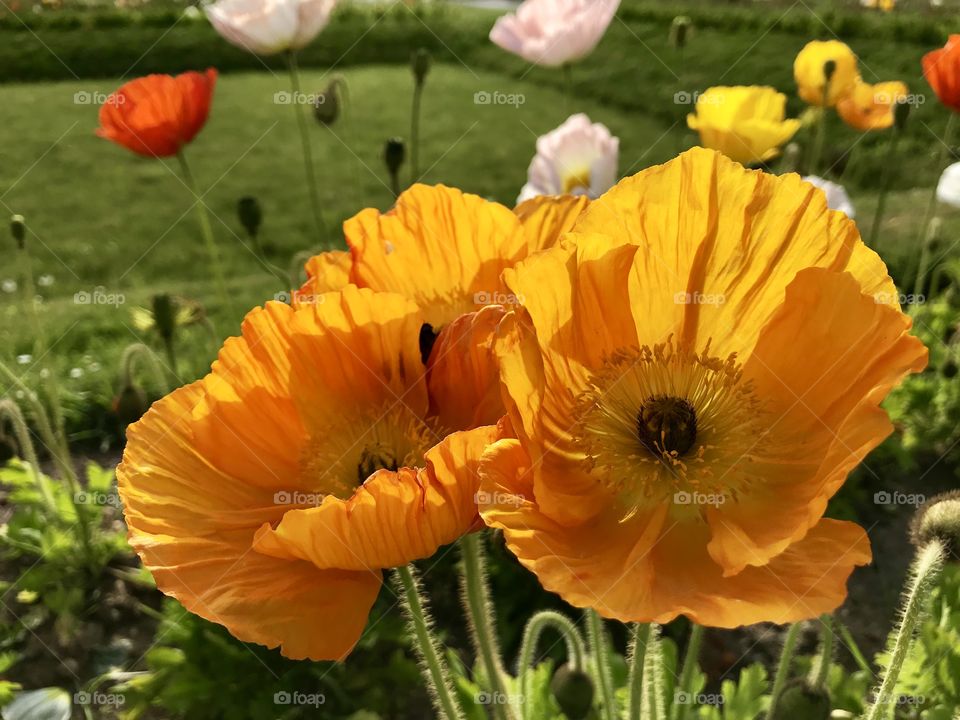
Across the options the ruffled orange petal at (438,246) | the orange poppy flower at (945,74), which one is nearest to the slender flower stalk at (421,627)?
the ruffled orange petal at (438,246)

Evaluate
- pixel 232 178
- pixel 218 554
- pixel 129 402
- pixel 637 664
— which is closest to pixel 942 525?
pixel 637 664

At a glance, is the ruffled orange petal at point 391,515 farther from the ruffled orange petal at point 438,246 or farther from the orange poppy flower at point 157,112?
the orange poppy flower at point 157,112

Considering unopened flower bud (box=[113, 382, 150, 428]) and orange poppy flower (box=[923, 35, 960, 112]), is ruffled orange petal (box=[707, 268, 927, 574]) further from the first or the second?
orange poppy flower (box=[923, 35, 960, 112])

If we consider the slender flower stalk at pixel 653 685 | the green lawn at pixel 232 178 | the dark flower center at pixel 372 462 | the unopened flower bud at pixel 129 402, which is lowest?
the slender flower stalk at pixel 653 685

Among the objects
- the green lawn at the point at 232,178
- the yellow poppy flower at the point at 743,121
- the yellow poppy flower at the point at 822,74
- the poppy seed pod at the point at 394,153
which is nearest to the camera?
the yellow poppy flower at the point at 743,121

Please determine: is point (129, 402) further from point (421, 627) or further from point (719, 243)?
→ point (719, 243)

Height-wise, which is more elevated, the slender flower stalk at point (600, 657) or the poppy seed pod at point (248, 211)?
the poppy seed pod at point (248, 211)

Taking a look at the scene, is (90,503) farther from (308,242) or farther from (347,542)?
(308,242)
